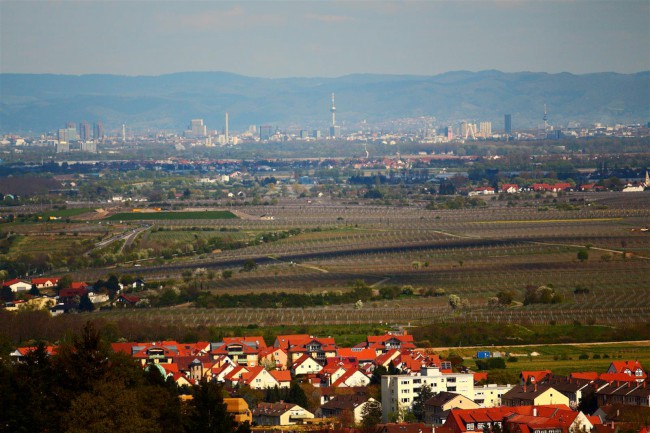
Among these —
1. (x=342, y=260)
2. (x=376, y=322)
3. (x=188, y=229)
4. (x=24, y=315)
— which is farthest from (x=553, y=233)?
(x=24, y=315)

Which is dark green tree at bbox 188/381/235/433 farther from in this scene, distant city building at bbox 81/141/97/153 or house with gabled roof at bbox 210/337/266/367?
distant city building at bbox 81/141/97/153

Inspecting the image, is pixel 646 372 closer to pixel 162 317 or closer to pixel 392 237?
pixel 162 317

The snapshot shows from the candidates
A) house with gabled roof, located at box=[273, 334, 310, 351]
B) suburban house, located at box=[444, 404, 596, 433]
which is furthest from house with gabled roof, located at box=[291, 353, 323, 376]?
suburban house, located at box=[444, 404, 596, 433]

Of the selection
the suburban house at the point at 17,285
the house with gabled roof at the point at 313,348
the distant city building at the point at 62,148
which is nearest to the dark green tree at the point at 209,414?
the house with gabled roof at the point at 313,348

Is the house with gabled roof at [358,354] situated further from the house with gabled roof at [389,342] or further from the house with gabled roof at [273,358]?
the house with gabled roof at [273,358]

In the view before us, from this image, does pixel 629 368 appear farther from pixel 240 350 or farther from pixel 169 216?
pixel 169 216
